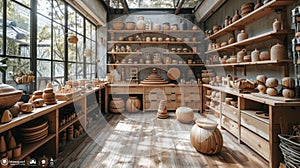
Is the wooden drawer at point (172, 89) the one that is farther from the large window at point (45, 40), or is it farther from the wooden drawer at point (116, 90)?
the large window at point (45, 40)

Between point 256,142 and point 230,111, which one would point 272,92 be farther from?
point 230,111

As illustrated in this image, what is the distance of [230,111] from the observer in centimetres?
337

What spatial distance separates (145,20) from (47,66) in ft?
11.9

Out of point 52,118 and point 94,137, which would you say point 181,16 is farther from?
point 52,118

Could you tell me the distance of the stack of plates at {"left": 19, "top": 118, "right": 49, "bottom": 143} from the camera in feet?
6.84

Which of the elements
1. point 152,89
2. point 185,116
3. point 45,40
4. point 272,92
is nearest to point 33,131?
point 45,40

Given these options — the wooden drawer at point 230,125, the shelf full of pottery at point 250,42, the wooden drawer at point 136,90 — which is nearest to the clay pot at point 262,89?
the shelf full of pottery at point 250,42

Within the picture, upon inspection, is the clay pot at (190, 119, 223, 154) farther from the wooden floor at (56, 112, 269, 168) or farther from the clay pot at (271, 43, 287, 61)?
the clay pot at (271, 43, 287, 61)

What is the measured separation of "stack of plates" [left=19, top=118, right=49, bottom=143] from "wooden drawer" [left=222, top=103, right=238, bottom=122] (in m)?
2.66

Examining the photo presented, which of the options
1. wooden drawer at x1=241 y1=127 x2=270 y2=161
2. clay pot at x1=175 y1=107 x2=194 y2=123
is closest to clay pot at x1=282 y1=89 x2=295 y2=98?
wooden drawer at x1=241 y1=127 x2=270 y2=161

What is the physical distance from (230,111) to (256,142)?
851 millimetres

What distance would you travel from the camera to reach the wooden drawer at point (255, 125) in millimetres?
2350

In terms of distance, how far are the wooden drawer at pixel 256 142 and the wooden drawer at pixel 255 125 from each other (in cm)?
7

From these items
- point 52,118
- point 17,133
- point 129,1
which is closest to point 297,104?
point 52,118
